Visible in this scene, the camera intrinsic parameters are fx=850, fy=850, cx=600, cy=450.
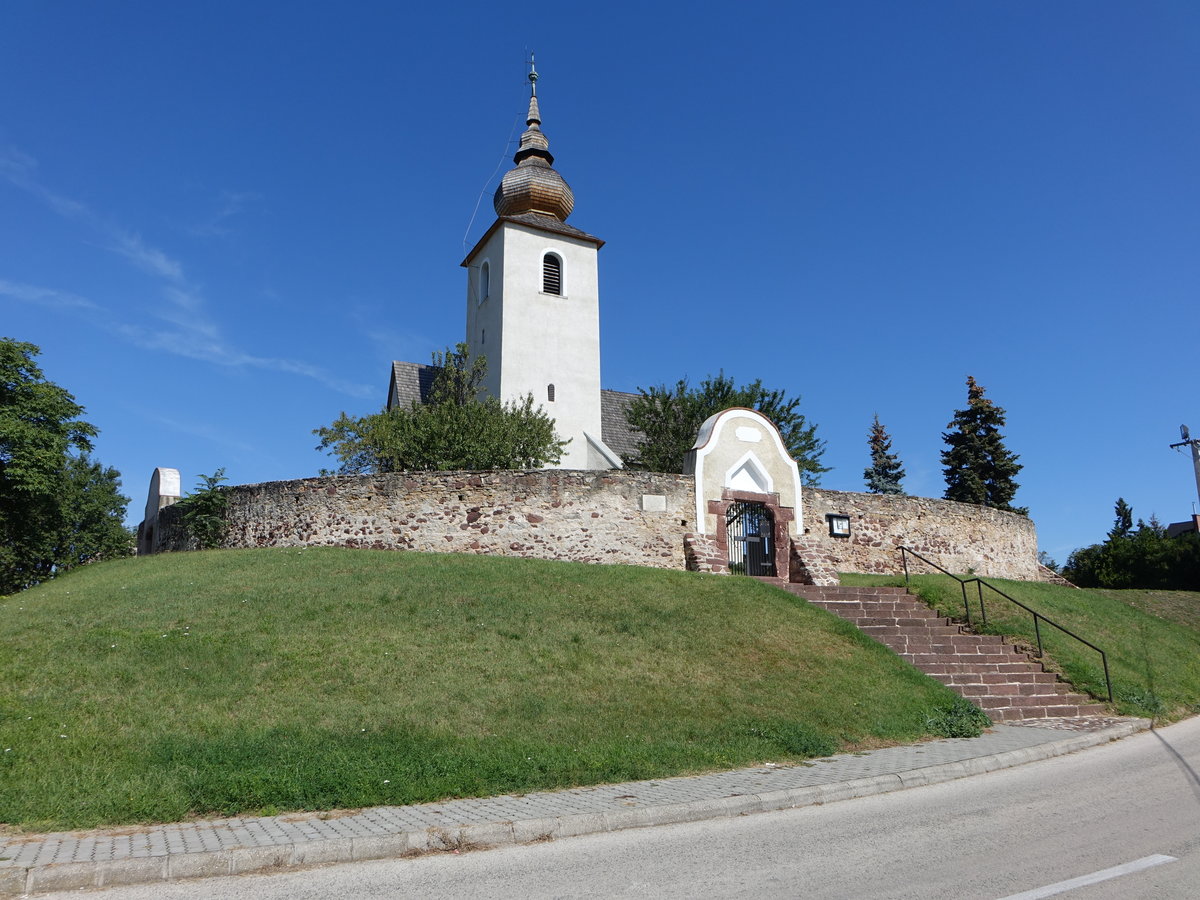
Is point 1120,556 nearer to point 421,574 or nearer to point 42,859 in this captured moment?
point 421,574

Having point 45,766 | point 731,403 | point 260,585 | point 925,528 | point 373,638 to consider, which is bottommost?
point 45,766

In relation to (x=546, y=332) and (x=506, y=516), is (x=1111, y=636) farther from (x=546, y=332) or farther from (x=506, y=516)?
(x=546, y=332)

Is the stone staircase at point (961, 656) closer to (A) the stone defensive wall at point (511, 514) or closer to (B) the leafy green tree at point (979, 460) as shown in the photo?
(A) the stone defensive wall at point (511, 514)

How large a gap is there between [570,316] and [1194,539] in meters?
26.5

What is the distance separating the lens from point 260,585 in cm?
1451

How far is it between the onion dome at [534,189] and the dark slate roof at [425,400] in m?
7.48

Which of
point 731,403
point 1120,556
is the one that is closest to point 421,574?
point 731,403

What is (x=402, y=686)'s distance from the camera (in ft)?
33.8

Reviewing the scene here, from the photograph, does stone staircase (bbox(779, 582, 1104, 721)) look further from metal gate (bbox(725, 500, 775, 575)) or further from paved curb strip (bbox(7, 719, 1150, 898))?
paved curb strip (bbox(7, 719, 1150, 898))

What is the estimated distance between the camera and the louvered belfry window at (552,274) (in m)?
33.2

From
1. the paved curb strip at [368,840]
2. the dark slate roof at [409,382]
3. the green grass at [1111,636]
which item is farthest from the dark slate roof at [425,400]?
the paved curb strip at [368,840]

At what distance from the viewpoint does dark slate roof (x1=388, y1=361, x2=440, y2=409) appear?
114ft

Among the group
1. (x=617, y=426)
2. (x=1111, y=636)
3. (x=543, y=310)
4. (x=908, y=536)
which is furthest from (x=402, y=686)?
(x=617, y=426)

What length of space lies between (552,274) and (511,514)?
16955 millimetres
